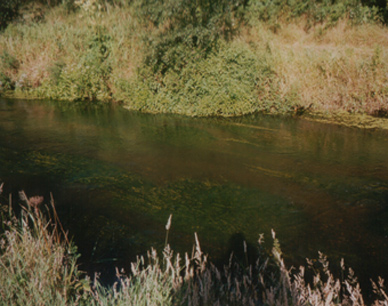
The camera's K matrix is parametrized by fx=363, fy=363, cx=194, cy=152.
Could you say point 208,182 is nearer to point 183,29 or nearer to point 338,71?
point 338,71

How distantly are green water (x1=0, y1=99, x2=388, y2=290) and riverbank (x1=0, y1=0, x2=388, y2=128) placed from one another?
2.89ft

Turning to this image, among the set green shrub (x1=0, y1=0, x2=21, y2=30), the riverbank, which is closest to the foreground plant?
the riverbank

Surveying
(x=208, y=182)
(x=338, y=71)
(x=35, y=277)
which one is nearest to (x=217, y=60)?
(x=338, y=71)

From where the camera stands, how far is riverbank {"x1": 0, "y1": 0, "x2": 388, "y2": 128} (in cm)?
893

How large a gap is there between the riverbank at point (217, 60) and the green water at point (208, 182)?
2.89 feet

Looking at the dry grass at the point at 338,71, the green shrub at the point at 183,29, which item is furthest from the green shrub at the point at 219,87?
the dry grass at the point at 338,71

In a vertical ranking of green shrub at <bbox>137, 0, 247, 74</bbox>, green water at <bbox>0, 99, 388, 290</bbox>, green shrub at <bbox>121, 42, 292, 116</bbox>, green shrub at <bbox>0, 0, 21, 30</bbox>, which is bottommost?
green water at <bbox>0, 99, 388, 290</bbox>

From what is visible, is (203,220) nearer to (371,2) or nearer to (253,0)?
(253,0)

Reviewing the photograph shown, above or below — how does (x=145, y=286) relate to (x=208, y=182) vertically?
above

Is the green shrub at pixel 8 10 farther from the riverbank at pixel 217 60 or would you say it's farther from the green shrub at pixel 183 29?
the green shrub at pixel 183 29

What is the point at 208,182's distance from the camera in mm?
5473

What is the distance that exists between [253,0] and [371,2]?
4.11 meters

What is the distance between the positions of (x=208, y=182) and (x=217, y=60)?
4.79m

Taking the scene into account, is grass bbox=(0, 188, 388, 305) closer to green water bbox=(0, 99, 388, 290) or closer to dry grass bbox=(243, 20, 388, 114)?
green water bbox=(0, 99, 388, 290)
